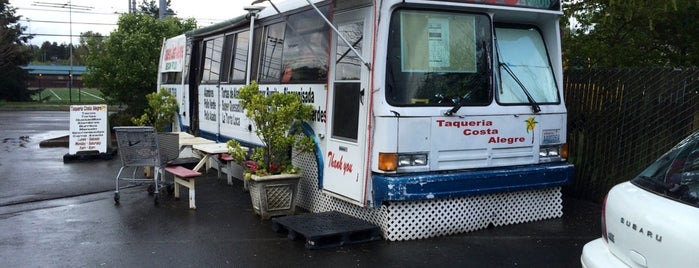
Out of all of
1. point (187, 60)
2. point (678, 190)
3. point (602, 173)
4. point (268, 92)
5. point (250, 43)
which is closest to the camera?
point (678, 190)

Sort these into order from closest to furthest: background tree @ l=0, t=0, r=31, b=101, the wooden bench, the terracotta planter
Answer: the terracotta planter, the wooden bench, background tree @ l=0, t=0, r=31, b=101

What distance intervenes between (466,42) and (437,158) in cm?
124

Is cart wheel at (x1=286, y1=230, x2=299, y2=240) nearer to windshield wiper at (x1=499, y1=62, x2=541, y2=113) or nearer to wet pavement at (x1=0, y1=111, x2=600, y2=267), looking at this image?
wet pavement at (x1=0, y1=111, x2=600, y2=267)

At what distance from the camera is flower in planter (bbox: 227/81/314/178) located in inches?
279

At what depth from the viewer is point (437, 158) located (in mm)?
6172

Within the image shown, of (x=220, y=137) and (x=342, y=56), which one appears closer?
(x=342, y=56)

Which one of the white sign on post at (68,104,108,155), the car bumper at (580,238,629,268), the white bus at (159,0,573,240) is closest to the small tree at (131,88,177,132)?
the white sign on post at (68,104,108,155)

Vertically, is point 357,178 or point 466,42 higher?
point 466,42

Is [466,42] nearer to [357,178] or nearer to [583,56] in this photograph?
[357,178]

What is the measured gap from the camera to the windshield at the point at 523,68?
21.8 ft

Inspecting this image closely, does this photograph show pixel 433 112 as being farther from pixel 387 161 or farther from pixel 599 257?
pixel 599 257

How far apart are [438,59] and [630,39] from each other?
497 cm

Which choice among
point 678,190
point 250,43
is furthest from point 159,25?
point 678,190

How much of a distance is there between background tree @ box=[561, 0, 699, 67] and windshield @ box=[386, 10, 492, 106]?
132 inches
